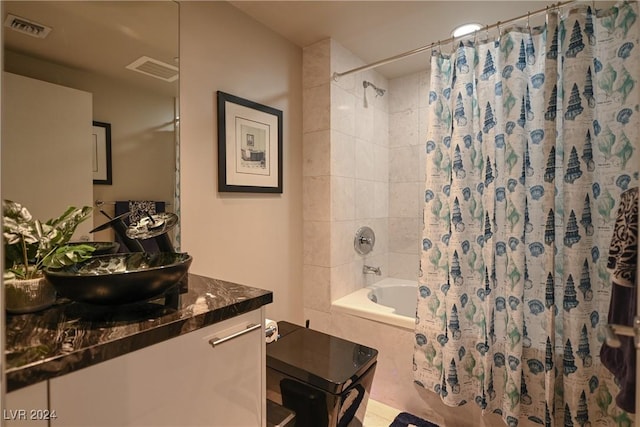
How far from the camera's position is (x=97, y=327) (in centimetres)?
81

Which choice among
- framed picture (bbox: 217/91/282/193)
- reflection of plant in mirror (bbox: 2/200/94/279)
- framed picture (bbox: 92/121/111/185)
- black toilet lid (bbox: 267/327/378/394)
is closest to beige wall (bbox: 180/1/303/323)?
framed picture (bbox: 217/91/282/193)

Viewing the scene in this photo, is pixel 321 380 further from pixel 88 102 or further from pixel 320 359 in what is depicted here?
pixel 88 102

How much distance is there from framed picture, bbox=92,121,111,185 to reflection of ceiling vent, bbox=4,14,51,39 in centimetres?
35

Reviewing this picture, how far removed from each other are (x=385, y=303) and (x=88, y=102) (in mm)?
2457

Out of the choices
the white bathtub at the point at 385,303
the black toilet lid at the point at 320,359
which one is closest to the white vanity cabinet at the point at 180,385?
the black toilet lid at the point at 320,359

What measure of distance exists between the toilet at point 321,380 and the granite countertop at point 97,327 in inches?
22.8

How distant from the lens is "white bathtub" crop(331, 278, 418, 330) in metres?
2.13

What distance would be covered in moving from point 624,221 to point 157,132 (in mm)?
1968

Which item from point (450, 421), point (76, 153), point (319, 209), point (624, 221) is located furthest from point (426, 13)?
point (450, 421)

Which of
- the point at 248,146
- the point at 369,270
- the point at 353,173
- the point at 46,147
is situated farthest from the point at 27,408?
the point at 369,270

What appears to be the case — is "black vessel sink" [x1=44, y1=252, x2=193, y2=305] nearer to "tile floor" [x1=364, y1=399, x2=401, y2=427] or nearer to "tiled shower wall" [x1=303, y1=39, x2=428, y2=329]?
"tiled shower wall" [x1=303, y1=39, x2=428, y2=329]

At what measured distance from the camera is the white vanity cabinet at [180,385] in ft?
2.30

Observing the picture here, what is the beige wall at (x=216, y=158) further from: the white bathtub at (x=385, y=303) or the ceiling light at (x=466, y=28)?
the ceiling light at (x=466, y=28)

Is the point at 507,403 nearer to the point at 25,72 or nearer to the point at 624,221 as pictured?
the point at 624,221
